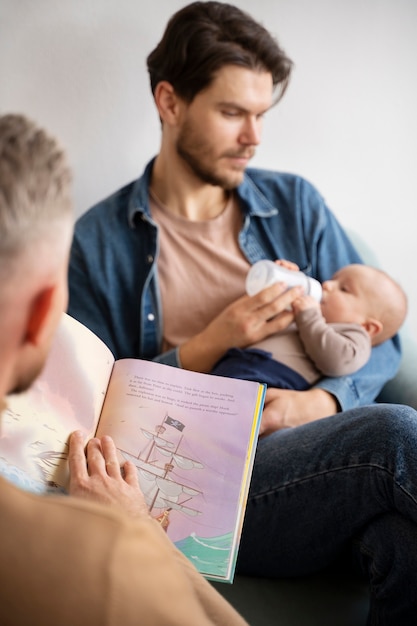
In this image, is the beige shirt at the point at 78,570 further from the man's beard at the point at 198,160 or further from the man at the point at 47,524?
the man's beard at the point at 198,160

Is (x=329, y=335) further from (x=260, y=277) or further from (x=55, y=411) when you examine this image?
(x=55, y=411)

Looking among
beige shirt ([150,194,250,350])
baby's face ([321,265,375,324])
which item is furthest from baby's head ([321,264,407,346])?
beige shirt ([150,194,250,350])

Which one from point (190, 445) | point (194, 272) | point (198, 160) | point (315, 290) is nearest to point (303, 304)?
point (315, 290)

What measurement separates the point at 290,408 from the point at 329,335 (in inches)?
→ 7.0

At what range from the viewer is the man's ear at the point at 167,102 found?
5.93 feet

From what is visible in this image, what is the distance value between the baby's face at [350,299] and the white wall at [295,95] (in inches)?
20.6

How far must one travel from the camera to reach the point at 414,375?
5.81 ft

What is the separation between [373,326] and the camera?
67.5 inches

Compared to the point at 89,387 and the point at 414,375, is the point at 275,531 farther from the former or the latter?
the point at 414,375

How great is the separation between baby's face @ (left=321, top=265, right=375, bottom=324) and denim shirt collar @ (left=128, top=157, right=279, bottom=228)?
26cm

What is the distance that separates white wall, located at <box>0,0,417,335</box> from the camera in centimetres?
188

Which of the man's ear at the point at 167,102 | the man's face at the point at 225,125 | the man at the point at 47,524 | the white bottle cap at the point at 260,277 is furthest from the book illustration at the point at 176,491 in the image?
the man's ear at the point at 167,102

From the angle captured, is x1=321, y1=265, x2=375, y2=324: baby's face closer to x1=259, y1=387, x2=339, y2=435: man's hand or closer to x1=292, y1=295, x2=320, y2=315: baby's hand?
x1=292, y1=295, x2=320, y2=315: baby's hand

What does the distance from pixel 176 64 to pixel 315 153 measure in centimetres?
56
